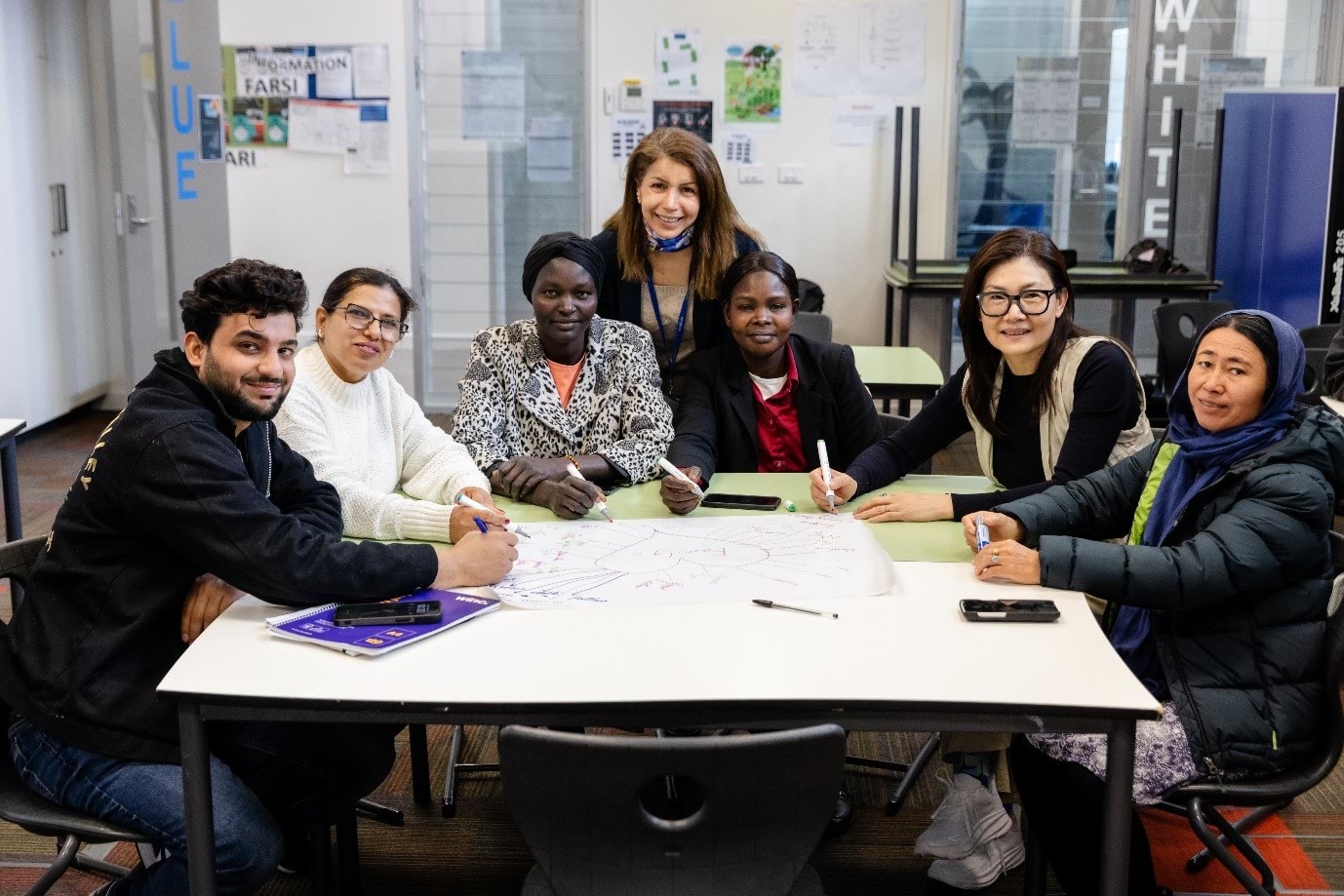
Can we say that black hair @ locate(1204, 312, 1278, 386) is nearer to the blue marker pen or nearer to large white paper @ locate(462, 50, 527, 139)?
Result: the blue marker pen

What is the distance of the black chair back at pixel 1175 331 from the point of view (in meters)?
4.58

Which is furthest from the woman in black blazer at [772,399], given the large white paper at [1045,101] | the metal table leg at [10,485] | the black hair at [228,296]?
the large white paper at [1045,101]

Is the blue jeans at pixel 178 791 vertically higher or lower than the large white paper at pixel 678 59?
lower

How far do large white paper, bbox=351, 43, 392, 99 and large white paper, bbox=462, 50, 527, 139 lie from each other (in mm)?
392

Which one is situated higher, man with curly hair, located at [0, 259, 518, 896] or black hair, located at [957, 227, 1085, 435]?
black hair, located at [957, 227, 1085, 435]

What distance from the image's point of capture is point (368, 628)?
177cm

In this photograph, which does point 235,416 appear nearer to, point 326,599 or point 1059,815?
point 326,599

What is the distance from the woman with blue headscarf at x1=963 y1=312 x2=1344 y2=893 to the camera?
1.85 metres

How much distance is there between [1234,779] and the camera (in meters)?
1.84

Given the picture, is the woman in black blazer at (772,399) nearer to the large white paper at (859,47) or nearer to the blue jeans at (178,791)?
the blue jeans at (178,791)

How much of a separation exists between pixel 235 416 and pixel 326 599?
0.30m

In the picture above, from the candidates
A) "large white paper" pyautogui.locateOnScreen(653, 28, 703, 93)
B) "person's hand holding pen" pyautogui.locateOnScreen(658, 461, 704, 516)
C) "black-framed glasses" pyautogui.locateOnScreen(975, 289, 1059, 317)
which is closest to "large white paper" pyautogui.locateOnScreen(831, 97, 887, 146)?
"large white paper" pyautogui.locateOnScreen(653, 28, 703, 93)

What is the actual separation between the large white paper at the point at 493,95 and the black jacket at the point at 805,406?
12.9 ft

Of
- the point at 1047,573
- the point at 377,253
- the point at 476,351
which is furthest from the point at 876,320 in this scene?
the point at 1047,573
